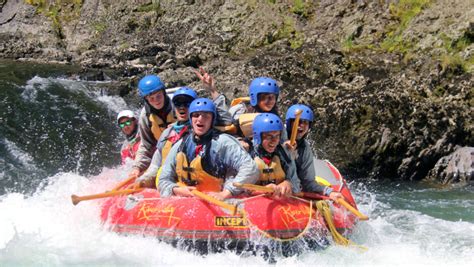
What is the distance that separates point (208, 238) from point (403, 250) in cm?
238

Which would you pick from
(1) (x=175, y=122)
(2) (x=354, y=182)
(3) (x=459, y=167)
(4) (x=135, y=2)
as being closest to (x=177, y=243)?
(1) (x=175, y=122)

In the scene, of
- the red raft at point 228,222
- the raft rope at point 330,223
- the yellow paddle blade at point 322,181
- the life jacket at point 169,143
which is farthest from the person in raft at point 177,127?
the yellow paddle blade at point 322,181

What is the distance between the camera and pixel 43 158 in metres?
11.6

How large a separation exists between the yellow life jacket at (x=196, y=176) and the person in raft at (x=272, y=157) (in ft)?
1.59

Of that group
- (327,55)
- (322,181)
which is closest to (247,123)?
(322,181)

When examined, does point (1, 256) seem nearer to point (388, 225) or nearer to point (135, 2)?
point (388, 225)

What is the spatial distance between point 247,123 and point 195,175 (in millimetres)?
833

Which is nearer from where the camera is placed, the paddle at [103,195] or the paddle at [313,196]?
the paddle at [313,196]

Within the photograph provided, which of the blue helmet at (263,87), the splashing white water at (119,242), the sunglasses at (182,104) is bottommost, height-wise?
the splashing white water at (119,242)

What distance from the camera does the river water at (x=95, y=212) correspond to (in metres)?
6.22

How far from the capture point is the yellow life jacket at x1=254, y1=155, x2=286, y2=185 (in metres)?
6.29

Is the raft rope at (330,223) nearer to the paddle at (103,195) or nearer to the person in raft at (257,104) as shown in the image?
the person in raft at (257,104)

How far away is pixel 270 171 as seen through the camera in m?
6.30

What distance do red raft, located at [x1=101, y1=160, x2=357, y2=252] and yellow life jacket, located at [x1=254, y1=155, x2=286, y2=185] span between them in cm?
20
